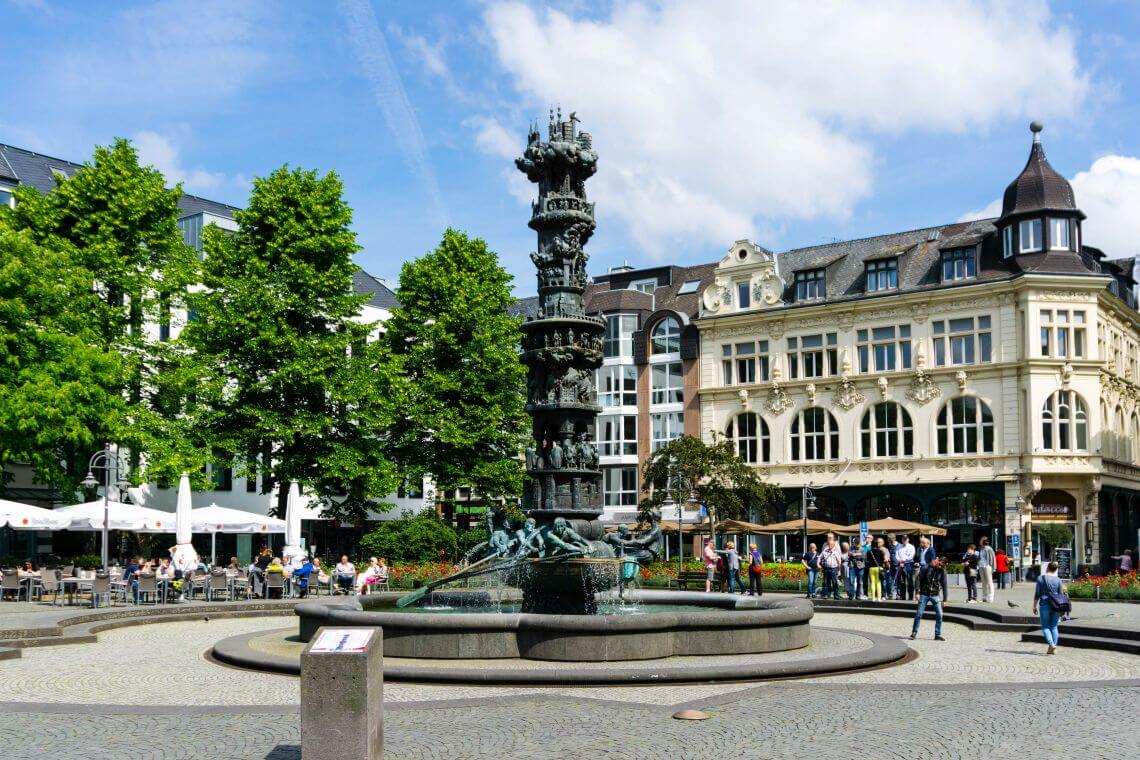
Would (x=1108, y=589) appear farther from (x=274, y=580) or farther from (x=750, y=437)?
(x=750, y=437)

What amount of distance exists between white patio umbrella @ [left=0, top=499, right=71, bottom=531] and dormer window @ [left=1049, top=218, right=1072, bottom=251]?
4067cm

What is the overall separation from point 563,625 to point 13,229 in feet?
97.5

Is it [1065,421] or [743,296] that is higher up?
[743,296]

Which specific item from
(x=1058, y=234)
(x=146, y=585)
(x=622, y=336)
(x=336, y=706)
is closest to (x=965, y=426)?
(x=1058, y=234)

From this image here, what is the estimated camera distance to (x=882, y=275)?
54.2 metres

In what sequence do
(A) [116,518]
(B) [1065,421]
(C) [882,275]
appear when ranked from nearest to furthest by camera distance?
(A) [116,518] < (B) [1065,421] < (C) [882,275]

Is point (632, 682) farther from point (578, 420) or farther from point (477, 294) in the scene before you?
point (477, 294)

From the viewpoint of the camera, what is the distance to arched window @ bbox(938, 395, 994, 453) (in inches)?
1981

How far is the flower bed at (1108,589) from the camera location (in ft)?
96.8

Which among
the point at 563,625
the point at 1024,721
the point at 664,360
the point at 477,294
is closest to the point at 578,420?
the point at 563,625

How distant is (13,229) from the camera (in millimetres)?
37344

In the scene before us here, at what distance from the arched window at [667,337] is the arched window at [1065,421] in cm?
1879

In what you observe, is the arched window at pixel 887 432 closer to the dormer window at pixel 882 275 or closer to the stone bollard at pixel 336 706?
the dormer window at pixel 882 275

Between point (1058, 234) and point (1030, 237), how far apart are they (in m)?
1.24
